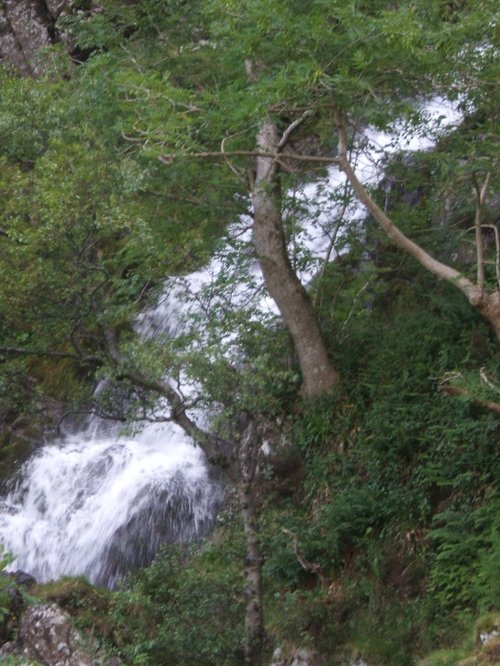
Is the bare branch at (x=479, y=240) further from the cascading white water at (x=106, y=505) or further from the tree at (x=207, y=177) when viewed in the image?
the cascading white water at (x=106, y=505)

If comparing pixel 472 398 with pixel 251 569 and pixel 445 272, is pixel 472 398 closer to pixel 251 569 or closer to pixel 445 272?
pixel 445 272

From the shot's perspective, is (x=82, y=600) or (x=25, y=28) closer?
(x=82, y=600)

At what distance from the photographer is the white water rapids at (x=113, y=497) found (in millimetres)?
12570

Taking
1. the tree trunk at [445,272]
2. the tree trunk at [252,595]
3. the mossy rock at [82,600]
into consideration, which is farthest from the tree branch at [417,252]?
the mossy rock at [82,600]

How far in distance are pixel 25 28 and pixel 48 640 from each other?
18157 mm

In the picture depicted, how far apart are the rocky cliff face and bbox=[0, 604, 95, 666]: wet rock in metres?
16.7

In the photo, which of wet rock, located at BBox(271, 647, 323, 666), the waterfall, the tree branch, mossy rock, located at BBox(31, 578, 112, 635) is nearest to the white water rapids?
the waterfall

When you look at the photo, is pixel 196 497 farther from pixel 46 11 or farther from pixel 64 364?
pixel 46 11

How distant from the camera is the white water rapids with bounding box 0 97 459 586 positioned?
12570mm

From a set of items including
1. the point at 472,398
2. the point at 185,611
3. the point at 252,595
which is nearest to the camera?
Result: the point at 472,398

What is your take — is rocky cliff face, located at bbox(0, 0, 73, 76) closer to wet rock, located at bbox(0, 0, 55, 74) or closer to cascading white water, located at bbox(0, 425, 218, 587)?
wet rock, located at bbox(0, 0, 55, 74)

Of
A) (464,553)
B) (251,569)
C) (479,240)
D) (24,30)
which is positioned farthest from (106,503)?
(24,30)

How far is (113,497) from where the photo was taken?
13305mm

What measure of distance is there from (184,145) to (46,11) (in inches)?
603
